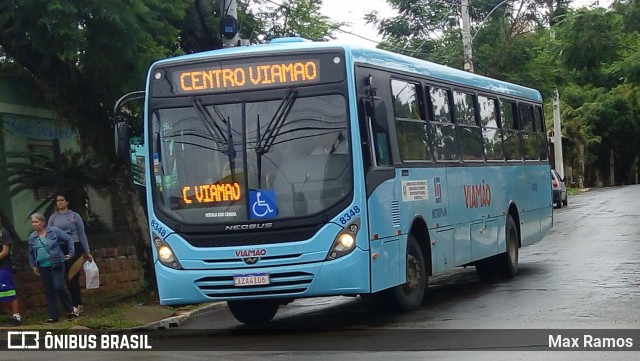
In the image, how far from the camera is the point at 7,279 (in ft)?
49.9

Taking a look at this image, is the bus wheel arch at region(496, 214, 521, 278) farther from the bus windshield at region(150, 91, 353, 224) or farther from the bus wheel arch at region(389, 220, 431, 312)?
the bus windshield at region(150, 91, 353, 224)

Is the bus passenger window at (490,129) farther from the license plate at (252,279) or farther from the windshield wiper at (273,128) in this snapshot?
the license plate at (252,279)

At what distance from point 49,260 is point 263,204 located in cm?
475

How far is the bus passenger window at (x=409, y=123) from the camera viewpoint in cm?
1338

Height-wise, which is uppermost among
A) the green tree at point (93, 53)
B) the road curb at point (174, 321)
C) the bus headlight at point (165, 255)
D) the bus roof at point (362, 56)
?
the green tree at point (93, 53)

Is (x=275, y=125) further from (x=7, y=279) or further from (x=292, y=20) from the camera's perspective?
(x=292, y=20)

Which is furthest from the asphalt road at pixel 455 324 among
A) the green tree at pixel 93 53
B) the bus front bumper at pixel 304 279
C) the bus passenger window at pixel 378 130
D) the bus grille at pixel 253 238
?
the green tree at pixel 93 53

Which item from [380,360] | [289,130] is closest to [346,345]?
[380,360]

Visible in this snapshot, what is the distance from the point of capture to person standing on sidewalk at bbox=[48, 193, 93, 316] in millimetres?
15977

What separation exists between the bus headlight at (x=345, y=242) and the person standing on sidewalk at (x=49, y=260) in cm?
519

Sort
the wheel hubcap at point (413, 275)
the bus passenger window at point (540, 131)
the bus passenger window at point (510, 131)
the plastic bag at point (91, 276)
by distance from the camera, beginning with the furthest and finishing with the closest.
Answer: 1. the bus passenger window at point (540, 131)
2. the bus passenger window at point (510, 131)
3. the plastic bag at point (91, 276)
4. the wheel hubcap at point (413, 275)

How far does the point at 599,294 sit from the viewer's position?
560 inches

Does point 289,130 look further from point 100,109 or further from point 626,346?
point 100,109

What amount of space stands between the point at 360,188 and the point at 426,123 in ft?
9.28
